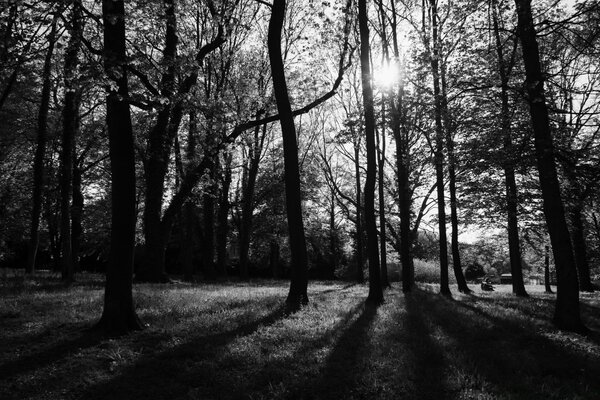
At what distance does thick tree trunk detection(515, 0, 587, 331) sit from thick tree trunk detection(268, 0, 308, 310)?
6.47 meters

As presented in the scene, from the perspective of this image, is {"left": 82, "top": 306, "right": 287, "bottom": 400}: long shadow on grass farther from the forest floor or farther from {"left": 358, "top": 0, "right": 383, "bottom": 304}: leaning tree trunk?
{"left": 358, "top": 0, "right": 383, "bottom": 304}: leaning tree trunk

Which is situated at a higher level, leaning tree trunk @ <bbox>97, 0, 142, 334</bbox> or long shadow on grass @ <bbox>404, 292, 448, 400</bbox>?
leaning tree trunk @ <bbox>97, 0, 142, 334</bbox>

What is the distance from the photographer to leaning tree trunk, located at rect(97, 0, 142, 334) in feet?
26.2

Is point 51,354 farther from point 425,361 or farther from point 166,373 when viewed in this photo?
point 425,361

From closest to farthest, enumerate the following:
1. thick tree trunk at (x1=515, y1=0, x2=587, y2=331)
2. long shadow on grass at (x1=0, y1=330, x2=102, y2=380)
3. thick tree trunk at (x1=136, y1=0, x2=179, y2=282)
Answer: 1. long shadow on grass at (x1=0, y1=330, x2=102, y2=380)
2. thick tree trunk at (x1=515, y1=0, x2=587, y2=331)
3. thick tree trunk at (x1=136, y1=0, x2=179, y2=282)

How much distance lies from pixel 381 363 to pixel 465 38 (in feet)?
31.8

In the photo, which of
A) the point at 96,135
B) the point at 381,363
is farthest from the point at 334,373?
the point at 96,135

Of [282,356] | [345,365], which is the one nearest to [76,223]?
[282,356]

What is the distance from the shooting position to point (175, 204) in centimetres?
1981

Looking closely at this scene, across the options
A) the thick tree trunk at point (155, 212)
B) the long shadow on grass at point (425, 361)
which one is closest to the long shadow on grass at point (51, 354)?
the long shadow on grass at point (425, 361)

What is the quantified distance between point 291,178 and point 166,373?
767 centimetres

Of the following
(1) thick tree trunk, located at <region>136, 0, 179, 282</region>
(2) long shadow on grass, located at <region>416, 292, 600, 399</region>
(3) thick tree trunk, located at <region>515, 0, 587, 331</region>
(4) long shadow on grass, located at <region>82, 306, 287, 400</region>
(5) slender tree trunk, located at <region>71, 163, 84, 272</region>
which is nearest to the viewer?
(4) long shadow on grass, located at <region>82, 306, 287, 400</region>

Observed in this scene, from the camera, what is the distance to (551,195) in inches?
411

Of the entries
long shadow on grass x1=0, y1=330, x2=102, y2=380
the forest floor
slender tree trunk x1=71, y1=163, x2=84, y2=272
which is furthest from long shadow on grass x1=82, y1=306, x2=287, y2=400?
slender tree trunk x1=71, y1=163, x2=84, y2=272
